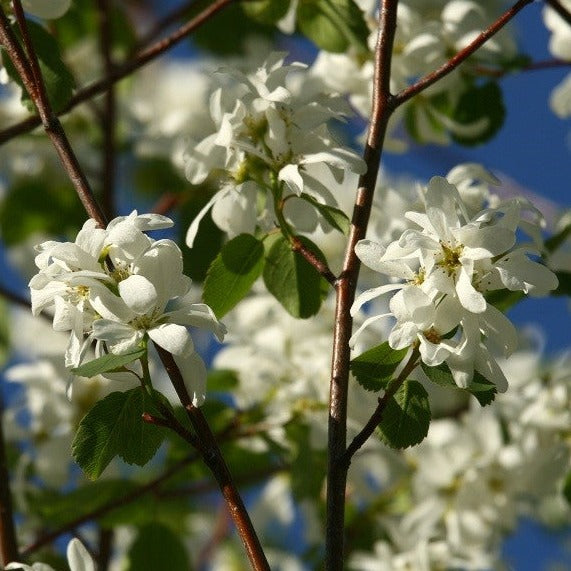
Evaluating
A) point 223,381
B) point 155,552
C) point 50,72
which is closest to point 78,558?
point 50,72

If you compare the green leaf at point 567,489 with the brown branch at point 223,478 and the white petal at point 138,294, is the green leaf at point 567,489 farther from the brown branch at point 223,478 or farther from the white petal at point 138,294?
the white petal at point 138,294

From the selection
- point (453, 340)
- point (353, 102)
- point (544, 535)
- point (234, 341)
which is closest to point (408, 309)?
point (453, 340)

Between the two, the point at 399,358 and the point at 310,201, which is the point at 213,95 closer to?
the point at 310,201

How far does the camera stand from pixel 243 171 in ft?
4.35

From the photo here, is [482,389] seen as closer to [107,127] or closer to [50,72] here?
[50,72]

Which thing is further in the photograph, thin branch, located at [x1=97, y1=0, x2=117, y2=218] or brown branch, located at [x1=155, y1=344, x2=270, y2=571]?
thin branch, located at [x1=97, y1=0, x2=117, y2=218]

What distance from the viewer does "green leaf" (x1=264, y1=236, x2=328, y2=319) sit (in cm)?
130

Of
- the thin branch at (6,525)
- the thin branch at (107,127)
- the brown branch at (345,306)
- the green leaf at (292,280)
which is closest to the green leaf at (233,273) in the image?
the green leaf at (292,280)

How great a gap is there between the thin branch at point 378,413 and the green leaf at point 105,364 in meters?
0.20

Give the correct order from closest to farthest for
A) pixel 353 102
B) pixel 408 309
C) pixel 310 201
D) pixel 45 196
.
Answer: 1. pixel 408 309
2. pixel 310 201
3. pixel 353 102
4. pixel 45 196

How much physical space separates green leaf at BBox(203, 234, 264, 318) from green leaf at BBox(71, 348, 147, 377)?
0.81 ft

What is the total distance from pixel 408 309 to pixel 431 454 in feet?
3.34

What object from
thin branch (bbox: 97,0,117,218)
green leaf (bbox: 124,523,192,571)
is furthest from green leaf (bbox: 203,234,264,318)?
thin branch (bbox: 97,0,117,218)

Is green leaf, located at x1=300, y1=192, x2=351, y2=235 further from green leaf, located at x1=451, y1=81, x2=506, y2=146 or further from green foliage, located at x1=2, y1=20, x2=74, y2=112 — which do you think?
green leaf, located at x1=451, y1=81, x2=506, y2=146
